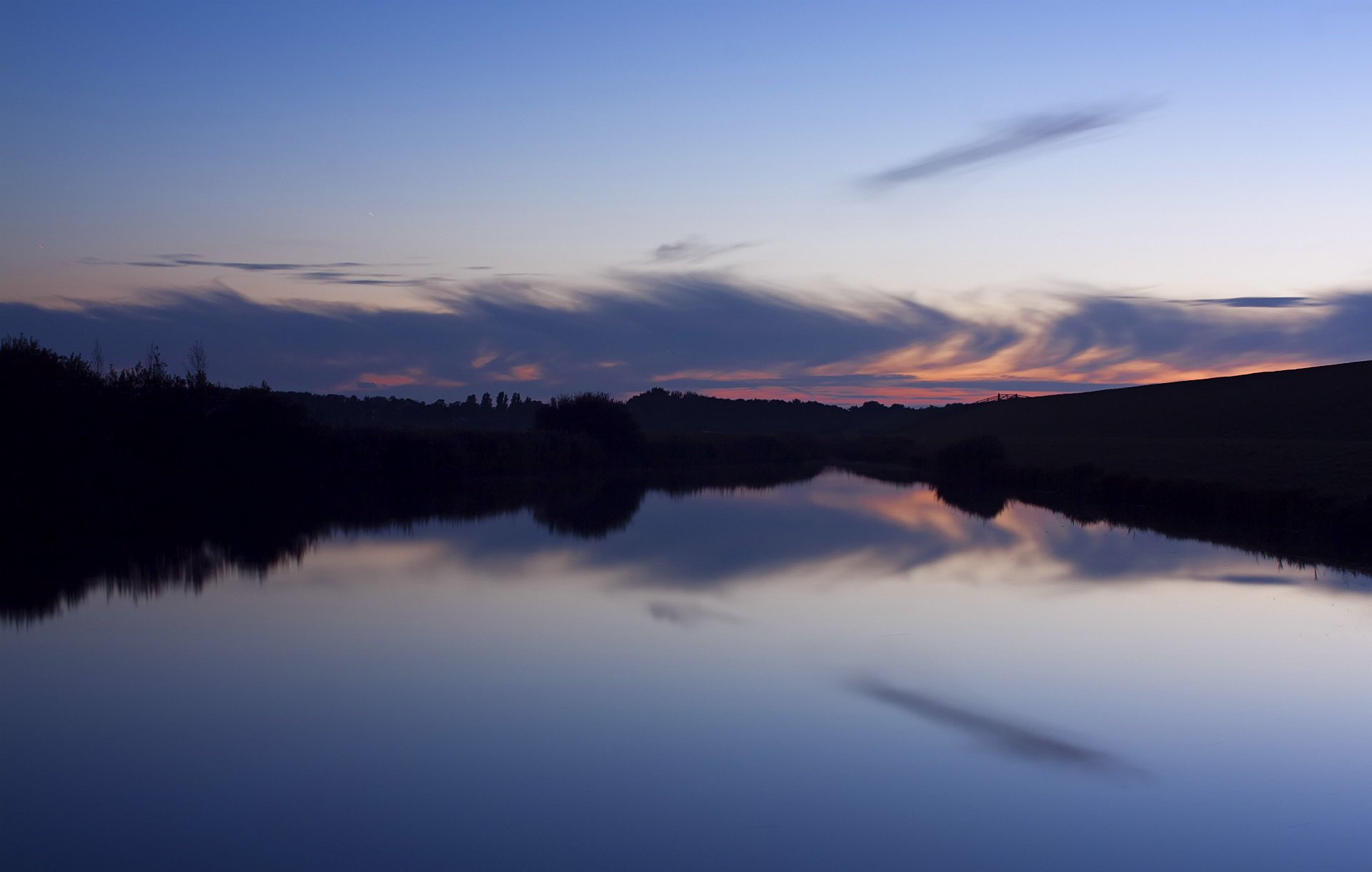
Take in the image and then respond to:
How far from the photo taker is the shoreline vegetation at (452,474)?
1580 centimetres

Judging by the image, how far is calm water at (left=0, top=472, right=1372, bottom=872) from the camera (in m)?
4.95

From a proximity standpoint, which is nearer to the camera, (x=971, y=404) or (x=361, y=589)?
(x=361, y=589)

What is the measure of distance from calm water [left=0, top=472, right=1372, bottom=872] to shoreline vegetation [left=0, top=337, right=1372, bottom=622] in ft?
11.1

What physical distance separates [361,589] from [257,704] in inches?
199

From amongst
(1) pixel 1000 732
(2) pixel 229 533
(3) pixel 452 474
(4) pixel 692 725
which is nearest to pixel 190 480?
(2) pixel 229 533

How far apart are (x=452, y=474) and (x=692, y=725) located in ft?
94.8

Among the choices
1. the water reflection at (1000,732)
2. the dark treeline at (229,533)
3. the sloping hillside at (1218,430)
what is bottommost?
the dark treeline at (229,533)

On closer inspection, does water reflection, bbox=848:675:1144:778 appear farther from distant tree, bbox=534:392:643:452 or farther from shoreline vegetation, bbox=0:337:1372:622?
distant tree, bbox=534:392:643:452

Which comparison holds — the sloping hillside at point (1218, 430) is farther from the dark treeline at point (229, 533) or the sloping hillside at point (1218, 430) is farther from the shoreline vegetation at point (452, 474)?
the dark treeline at point (229, 533)

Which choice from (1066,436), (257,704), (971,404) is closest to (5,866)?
(257,704)

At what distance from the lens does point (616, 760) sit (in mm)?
6074

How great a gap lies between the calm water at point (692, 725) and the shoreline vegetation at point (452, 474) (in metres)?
3.37

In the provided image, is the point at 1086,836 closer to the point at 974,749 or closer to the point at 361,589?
the point at 974,749

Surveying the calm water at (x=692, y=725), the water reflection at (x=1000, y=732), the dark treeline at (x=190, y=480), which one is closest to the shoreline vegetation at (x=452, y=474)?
the dark treeline at (x=190, y=480)
